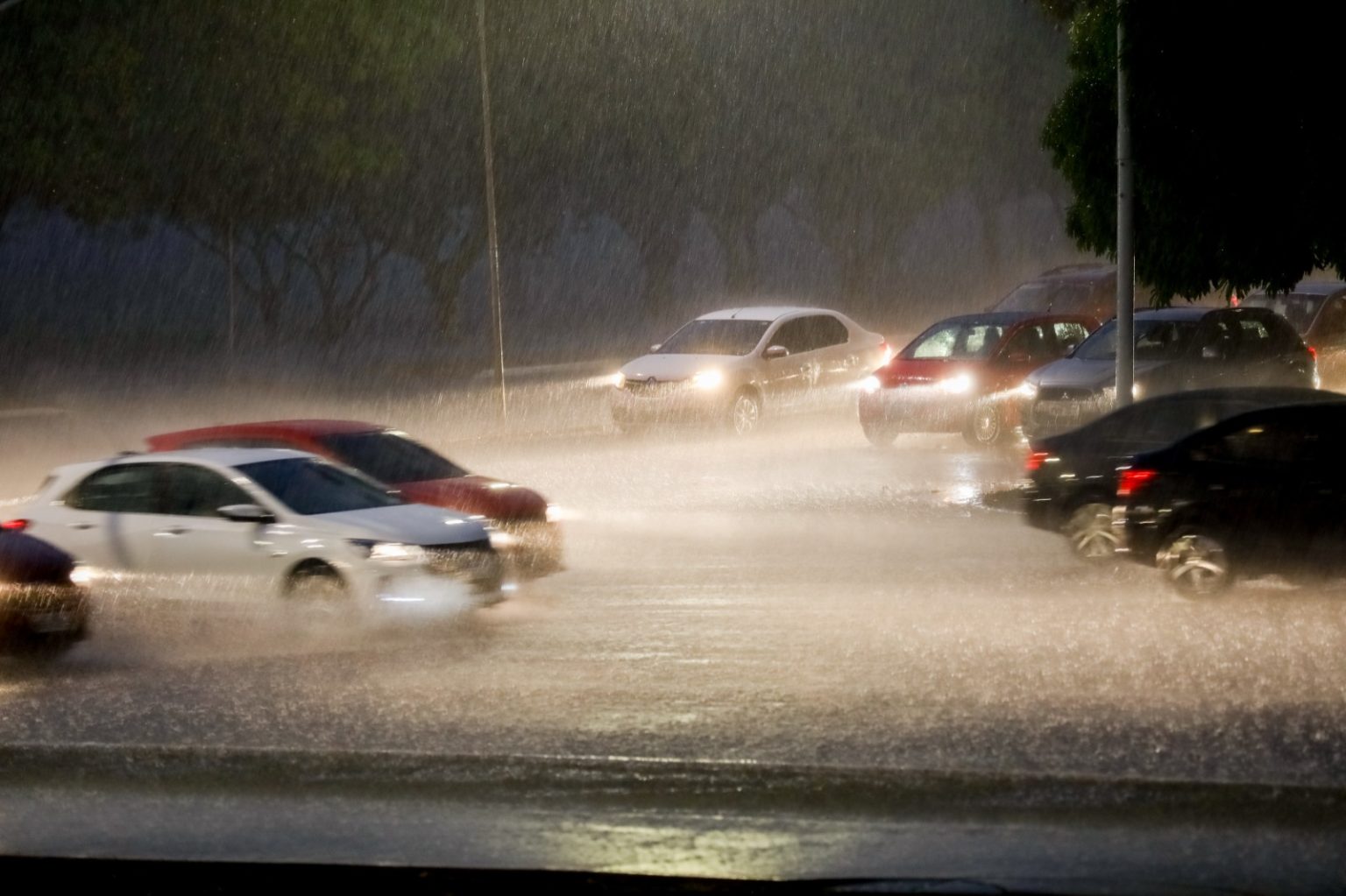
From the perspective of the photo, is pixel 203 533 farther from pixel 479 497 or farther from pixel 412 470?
pixel 412 470

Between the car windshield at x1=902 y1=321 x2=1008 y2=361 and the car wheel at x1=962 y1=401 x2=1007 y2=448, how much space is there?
0.71m

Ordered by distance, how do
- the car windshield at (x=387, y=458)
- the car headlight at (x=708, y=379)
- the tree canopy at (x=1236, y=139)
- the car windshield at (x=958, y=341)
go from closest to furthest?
the car windshield at (x=387, y=458) → the tree canopy at (x=1236, y=139) → the car windshield at (x=958, y=341) → the car headlight at (x=708, y=379)

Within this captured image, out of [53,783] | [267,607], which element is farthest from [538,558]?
[53,783]

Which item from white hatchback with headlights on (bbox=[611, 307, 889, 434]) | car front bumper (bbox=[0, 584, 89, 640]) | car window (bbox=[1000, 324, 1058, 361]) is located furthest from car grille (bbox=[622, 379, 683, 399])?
car front bumper (bbox=[0, 584, 89, 640])

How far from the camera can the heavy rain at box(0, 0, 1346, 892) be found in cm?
830

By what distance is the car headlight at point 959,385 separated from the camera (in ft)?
78.7

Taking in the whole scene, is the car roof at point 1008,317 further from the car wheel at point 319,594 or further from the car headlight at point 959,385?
the car wheel at point 319,594

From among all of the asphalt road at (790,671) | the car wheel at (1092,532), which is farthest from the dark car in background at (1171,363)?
the car wheel at (1092,532)

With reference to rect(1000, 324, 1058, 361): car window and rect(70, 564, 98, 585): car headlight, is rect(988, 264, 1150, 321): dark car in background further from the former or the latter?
rect(70, 564, 98, 585): car headlight

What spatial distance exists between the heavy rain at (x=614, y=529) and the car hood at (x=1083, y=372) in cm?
7

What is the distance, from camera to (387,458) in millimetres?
15023

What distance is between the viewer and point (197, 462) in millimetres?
13234

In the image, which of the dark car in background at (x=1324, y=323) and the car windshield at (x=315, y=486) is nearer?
the car windshield at (x=315, y=486)

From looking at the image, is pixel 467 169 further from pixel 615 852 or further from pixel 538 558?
pixel 615 852
